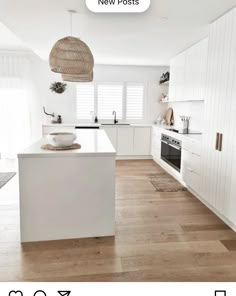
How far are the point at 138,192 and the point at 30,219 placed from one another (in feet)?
6.29

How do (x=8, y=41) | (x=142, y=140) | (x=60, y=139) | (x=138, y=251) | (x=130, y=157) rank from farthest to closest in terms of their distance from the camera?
1. (x=130, y=157)
2. (x=142, y=140)
3. (x=8, y=41)
4. (x=60, y=139)
5. (x=138, y=251)

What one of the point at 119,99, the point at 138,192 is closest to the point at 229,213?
the point at 138,192

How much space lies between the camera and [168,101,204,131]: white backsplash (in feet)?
15.2

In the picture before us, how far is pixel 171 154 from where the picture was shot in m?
4.76

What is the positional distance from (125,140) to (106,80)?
172 cm

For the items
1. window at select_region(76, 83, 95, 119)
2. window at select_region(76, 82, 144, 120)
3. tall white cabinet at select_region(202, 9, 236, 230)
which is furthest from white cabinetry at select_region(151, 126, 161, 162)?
tall white cabinet at select_region(202, 9, 236, 230)

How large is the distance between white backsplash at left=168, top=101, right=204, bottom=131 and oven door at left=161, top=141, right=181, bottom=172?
2.09 ft

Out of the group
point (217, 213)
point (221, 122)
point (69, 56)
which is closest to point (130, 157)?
point (217, 213)

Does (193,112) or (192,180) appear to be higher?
(193,112)

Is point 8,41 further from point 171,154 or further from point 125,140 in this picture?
point 171,154

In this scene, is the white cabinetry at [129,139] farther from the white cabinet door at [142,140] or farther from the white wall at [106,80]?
the white wall at [106,80]

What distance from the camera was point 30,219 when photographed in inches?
95.2
